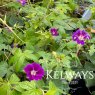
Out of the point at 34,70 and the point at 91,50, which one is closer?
the point at 34,70

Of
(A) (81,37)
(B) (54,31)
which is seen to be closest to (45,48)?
(B) (54,31)

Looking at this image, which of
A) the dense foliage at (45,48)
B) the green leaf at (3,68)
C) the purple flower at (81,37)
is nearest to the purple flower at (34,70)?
the dense foliage at (45,48)

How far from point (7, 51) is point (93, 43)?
451 millimetres

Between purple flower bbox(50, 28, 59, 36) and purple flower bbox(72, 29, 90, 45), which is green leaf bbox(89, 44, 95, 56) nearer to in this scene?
purple flower bbox(72, 29, 90, 45)

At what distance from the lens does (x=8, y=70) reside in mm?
1489

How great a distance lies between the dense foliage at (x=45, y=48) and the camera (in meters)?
1.38

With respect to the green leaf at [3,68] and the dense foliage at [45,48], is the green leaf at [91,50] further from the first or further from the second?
the green leaf at [3,68]

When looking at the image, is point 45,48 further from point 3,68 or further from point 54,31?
point 3,68

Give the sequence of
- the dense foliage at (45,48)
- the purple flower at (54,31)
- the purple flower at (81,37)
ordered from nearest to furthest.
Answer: the dense foliage at (45,48)
the purple flower at (81,37)
the purple flower at (54,31)

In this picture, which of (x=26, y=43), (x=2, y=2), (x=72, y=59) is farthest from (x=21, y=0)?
(x=72, y=59)

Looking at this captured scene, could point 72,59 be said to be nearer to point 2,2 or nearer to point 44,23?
point 44,23

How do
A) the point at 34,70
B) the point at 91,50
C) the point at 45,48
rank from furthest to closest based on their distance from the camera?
the point at 45,48, the point at 91,50, the point at 34,70

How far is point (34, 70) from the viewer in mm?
1438

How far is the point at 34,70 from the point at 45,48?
0.96 ft
